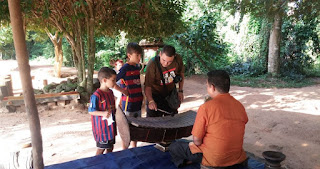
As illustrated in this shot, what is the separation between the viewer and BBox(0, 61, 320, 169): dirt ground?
11.6 feet

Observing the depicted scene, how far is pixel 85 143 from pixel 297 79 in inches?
361

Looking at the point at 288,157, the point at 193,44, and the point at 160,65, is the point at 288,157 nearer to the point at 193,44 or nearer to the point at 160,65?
the point at 160,65

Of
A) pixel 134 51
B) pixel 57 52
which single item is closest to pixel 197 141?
pixel 134 51

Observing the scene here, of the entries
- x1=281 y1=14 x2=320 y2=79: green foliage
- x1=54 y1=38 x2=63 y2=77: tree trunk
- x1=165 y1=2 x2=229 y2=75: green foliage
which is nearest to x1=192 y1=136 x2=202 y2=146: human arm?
x1=165 y1=2 x2=229 y2=75: green foliage

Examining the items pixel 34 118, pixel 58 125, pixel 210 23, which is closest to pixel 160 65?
pixel 34 118

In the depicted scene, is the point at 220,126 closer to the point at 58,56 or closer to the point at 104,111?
the point at 104,111

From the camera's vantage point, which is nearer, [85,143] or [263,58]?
[85,143]

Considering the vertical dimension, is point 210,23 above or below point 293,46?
above

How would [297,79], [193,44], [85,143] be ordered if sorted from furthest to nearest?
[193,44], [297,79], [85,143]

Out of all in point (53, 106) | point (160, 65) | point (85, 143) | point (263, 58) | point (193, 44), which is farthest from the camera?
point (263, 58)

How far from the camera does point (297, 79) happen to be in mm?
9711

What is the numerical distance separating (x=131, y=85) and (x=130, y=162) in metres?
0.96

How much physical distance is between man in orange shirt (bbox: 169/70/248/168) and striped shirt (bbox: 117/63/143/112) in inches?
48.4

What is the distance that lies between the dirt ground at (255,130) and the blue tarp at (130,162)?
100 centimetres
